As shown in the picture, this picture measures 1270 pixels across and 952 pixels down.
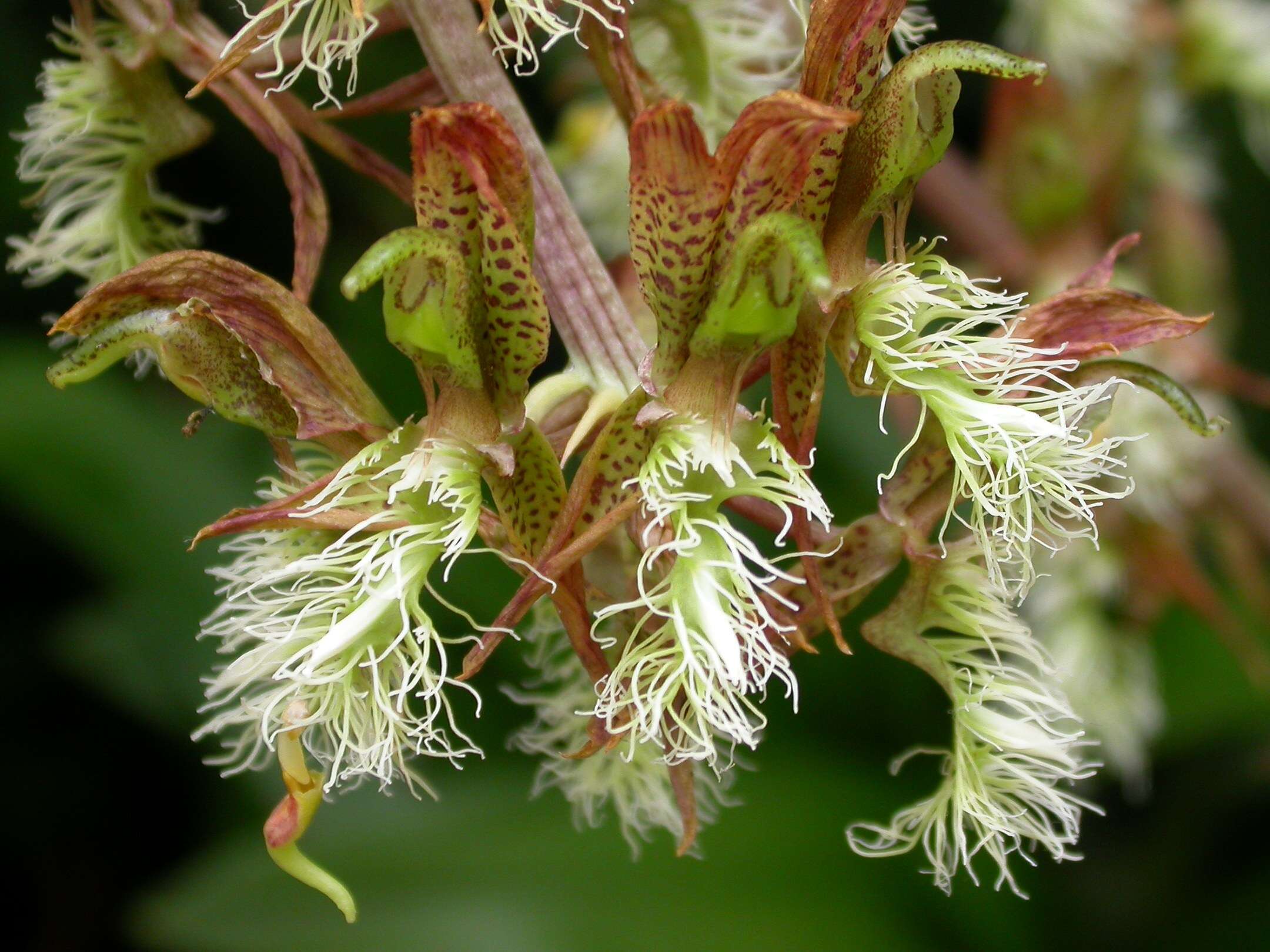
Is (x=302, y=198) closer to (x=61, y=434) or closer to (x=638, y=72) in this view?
(x=638, y=72)

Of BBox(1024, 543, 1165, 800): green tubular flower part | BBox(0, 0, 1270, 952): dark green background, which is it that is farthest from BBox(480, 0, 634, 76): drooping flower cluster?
BBox(1024, 543, 1165, 800): green tubular flower part

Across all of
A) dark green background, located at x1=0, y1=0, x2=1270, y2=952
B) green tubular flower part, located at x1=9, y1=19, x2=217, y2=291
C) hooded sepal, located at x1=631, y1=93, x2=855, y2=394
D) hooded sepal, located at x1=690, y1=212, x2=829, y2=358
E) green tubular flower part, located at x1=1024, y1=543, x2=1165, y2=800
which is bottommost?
green tubular flower part, located at x1=1024, y1=543, x2=1165, y2=800

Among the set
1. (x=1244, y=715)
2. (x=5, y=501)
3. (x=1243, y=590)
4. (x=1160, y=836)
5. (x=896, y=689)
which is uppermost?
(x=5, y=501)

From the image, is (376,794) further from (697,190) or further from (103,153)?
(697,190)

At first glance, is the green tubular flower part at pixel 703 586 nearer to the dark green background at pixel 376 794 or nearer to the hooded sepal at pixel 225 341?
the hooded sepal at pixel 225 341

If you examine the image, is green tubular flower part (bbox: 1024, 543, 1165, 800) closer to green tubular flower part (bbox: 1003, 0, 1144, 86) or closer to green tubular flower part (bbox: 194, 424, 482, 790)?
green tubular flower part (bbox: 1003, 0, 1144, 86)

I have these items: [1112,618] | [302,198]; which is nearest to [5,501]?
[302,198]
